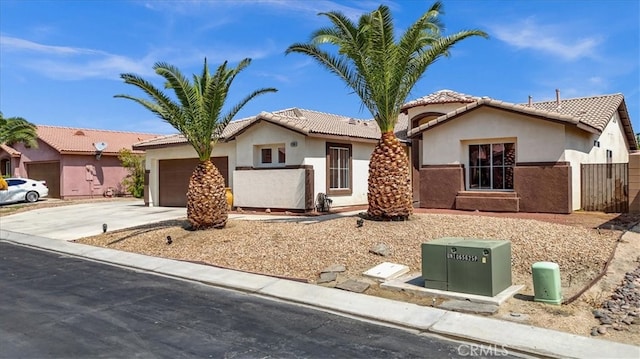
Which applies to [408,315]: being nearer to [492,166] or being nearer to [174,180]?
[492,166]

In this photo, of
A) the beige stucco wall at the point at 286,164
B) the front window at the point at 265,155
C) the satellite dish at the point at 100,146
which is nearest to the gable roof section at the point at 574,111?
the beige stucco wall at the point at 286,164

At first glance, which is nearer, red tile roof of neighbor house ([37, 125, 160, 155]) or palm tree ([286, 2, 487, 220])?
palm tree ([286, 2, 487, 220])

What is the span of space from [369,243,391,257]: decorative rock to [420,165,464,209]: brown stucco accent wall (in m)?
7.26

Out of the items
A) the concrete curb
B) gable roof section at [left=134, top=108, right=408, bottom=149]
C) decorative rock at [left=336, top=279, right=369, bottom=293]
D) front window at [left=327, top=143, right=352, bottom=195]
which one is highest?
gable roof section at [left=134, top=108, right=408, bottom=149]

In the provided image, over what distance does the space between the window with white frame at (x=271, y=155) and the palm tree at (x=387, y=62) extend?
263 inches

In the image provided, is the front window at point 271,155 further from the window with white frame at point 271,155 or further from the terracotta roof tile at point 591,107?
the terracotta roof tile at point 591,107

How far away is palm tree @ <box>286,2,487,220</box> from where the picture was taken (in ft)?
41.4

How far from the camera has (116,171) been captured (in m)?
35.1

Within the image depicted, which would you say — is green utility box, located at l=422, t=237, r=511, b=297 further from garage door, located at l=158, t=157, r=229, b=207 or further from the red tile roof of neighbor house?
the red tile roof of neighbor house

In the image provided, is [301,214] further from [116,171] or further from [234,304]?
[116,171]

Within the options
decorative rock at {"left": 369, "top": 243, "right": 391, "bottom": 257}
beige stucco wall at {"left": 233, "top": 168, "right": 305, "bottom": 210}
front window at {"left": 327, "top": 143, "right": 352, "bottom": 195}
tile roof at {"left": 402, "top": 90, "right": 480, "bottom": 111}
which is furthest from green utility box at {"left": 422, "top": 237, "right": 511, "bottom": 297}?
tile roof at {"left": 402, "top": 90, "right": 480, "bottom": 111}

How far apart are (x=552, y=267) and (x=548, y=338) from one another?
5.17 feet

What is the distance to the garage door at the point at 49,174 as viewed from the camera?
109ft

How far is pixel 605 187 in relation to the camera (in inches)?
628
